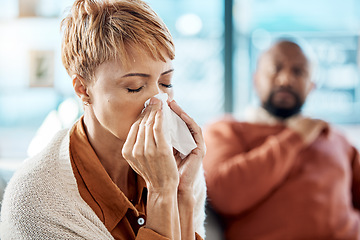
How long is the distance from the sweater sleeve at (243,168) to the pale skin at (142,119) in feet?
3.33

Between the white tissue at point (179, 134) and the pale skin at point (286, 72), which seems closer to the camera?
the white tissue at point (179, 134)

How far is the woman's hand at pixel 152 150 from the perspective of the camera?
104cm

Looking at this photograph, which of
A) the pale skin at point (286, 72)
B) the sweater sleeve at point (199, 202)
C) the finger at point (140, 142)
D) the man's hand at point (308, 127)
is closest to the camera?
the finger at point (140, 142)

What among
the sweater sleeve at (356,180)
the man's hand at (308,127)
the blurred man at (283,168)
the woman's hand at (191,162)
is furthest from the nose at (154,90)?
the sweater sleeve at (356,180)

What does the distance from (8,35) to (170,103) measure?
1.98 meters

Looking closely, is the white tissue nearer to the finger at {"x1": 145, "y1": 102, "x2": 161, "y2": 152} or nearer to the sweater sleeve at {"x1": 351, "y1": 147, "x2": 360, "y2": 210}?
the finger at {"x1": 145, "y1": 102, "x2": 161, "y2": 152}

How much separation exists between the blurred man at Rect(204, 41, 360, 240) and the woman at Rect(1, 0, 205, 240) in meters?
1.01

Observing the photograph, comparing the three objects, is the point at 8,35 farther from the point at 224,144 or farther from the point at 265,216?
the point at 265,216

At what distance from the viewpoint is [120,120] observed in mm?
1114

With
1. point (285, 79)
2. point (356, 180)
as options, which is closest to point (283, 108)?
point (285, 79)

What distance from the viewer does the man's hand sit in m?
2.30

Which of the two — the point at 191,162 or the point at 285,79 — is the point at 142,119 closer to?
the point at 191,162

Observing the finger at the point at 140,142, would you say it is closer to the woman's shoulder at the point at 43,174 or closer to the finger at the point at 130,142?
the finger at the point at 130,142

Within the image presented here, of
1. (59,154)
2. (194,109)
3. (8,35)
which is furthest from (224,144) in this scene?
(8,35)
